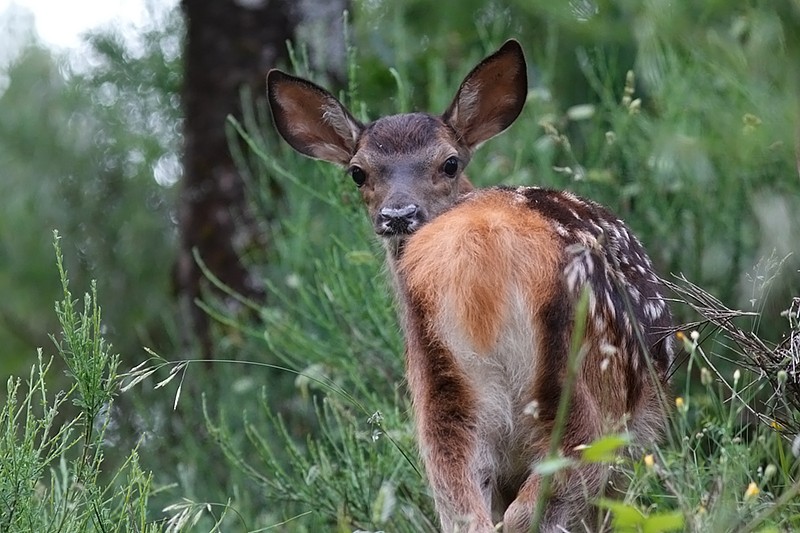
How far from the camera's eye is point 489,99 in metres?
6.17

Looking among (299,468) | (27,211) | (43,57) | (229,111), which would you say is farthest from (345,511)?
(43,57)

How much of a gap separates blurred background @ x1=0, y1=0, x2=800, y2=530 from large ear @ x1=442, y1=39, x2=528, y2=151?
0.95 ft

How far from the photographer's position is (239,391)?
27.2ft

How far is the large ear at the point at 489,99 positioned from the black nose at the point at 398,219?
0.90m

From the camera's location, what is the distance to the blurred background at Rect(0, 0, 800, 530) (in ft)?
20.9

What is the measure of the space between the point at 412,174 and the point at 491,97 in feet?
2.23

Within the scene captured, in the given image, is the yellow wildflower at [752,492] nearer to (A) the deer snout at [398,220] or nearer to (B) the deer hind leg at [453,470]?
(B) the deer hind leg at [453,470]

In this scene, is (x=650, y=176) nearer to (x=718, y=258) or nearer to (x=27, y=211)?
(x=718, y=258)

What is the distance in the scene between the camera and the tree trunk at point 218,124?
9.43 m

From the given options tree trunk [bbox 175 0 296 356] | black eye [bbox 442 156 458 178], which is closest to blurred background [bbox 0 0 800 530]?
tree trunk [bbox 175 0 296 356]

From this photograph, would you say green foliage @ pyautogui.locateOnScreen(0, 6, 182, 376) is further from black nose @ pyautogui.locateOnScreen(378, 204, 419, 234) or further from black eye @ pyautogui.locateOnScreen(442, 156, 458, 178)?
black nose @ pyautogui.locateOnScreen(378, 204, 419, 234)

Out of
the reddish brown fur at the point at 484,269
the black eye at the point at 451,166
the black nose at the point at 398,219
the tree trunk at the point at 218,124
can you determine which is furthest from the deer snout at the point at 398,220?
the tree trunk at the point at 218,124

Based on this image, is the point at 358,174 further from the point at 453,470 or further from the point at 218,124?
the point at 218,124

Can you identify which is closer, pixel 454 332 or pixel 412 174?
pixel 454 332
